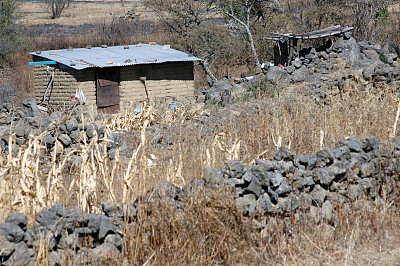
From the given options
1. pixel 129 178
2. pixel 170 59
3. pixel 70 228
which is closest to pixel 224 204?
pixel 129 178

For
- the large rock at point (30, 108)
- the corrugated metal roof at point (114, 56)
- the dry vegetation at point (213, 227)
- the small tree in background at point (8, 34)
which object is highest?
the small tree in background at point (8, 34)

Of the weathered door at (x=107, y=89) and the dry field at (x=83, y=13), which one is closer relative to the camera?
the weathered door at (x=107, y=89)

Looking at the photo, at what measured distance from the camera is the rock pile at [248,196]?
3819 millimetres

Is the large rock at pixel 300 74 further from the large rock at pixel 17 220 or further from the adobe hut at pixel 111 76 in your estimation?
the large rock at pixel 17 220

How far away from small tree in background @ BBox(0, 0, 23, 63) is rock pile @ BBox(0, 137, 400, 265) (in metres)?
24.5

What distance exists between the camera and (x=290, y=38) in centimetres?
1712

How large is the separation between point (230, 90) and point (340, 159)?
10288 millimetres

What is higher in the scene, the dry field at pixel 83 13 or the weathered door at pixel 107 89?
the dry field at pixel 83 13

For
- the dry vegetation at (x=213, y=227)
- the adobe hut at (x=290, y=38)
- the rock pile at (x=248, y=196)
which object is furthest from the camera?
the adobe hut at (x=290, y=38)

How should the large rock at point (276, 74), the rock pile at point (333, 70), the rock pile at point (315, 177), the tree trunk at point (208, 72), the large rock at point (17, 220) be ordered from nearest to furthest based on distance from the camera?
the large rock at point (17, 220) < the rock pile at point (315, 177) < the rock pile at point (333, 70) < the large rock at point (276, 74) < the tree trunk at point (208, 72)

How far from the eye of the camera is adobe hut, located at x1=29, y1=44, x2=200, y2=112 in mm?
16625

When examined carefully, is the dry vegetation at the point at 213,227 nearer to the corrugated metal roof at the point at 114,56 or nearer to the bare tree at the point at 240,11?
the corrugated metal roof at the point at 114,56

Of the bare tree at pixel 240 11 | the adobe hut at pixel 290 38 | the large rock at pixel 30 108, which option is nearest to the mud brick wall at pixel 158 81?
the large rock at pixel 30 108

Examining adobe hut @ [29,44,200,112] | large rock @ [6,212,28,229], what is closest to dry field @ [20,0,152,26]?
adobe hut @ [29,44,200,112]
